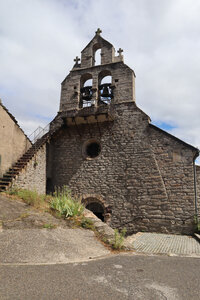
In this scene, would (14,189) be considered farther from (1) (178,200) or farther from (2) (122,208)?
(1) (178,200)

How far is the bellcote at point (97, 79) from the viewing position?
40.8ft

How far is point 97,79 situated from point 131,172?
6.66m

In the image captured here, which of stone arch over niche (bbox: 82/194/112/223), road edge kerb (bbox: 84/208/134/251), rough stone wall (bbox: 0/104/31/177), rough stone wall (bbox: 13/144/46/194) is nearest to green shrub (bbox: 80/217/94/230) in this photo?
road edge kerb (bbox: 84/208/134/251)

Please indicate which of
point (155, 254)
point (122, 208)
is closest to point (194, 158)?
point (122, 208)

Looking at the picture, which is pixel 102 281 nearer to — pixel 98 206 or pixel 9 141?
pixel 98 206

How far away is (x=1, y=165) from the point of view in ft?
33.6

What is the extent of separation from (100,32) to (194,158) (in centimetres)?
1098

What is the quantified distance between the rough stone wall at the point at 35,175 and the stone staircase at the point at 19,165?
20 centimetres

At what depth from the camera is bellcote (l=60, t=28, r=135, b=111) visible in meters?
12.4

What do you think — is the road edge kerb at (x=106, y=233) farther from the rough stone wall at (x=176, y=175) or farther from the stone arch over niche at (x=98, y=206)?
the rough stone wall at (x=176, y=175)

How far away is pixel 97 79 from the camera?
13281mm

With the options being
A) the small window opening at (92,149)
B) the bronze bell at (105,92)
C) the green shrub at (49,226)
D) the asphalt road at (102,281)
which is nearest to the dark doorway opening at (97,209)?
the small window opening at (92,149)

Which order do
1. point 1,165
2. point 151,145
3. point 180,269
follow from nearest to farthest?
point 180,269, point 1,165, point 151,145

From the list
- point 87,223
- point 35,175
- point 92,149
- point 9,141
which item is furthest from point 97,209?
point 9,141
